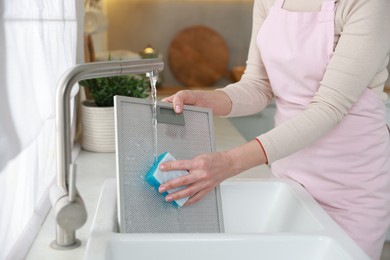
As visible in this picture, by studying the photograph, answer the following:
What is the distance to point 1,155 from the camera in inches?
35.2

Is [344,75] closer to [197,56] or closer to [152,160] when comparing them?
[152,160]

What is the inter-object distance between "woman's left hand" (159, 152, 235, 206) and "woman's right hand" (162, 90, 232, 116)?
141 millimetres

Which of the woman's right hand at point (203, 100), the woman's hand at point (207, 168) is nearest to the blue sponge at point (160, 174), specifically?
the woman's hand at point (207, 168)

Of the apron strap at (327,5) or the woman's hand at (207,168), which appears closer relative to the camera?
the woman's hand at (207,168)

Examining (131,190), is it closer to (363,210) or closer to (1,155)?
(1,155)

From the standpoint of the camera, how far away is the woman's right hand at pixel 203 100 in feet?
3.73

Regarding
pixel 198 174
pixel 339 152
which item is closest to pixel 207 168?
pixel 198 174

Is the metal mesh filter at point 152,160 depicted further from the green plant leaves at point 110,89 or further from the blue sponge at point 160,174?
the green plant leaves at point 110,89

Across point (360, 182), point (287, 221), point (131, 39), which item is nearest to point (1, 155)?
point (287, 221)

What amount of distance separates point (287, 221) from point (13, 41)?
668mm

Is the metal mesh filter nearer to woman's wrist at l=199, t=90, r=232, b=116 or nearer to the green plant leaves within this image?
woman's wrist at l=199, t=90, r=232, b=116

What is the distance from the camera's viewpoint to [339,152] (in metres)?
1.27

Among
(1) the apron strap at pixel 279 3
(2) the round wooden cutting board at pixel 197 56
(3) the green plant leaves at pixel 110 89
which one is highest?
(1) the apron strap at pixel 279 3

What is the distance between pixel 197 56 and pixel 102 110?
212 centimetres
